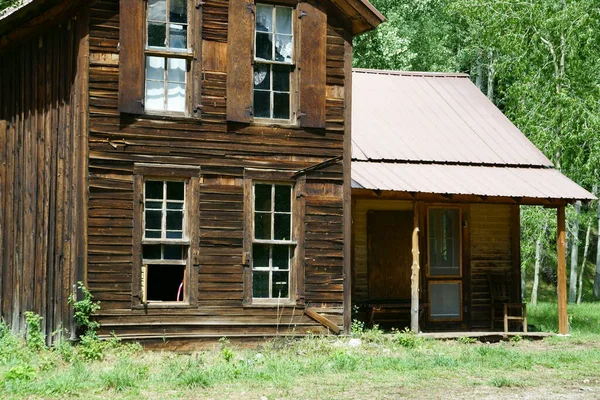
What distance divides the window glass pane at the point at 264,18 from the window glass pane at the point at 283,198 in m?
2.46

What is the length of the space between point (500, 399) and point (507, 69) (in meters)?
20.2

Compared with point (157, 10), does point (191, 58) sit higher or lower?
lower

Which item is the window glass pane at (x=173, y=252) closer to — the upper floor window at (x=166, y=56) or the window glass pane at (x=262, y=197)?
the window glass pane at (x=262, y=197)

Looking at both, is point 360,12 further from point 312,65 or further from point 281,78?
point 281,78

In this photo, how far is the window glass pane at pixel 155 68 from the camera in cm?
1475

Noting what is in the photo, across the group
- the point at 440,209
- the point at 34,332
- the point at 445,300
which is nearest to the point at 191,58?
the point at 34,332

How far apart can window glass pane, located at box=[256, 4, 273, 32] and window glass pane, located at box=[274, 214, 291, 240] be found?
2.91 metres

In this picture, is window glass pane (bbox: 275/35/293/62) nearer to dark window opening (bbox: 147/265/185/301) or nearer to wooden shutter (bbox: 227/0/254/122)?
wooden shutter (bbox: 227/0/254/122)

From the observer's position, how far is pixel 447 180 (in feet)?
59.1

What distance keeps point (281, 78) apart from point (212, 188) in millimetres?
2117

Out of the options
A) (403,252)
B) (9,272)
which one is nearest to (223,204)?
(9,272)

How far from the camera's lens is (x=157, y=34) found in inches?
582

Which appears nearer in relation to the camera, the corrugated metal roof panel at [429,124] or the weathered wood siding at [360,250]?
the weathered wood siding at [360,250]

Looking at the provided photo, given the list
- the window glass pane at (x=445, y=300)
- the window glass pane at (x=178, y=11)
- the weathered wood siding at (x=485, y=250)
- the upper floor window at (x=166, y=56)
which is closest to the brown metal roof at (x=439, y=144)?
the weathered wood siding at (x=485, y=250)
